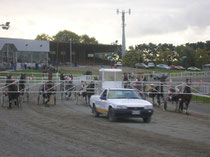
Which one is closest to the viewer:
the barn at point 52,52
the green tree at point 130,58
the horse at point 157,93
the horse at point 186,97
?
the horse at point 186,97

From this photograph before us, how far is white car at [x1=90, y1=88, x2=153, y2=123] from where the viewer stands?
15016 mm

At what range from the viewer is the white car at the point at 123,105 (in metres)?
15.0

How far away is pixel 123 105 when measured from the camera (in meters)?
15.0

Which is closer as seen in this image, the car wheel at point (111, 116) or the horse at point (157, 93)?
the car wheel at point (111, 116)

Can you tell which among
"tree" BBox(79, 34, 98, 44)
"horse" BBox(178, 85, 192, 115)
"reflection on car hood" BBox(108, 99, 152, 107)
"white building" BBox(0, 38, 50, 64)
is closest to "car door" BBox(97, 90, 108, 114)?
"reflection on car hood" BBox(108, 99, 152, 107)

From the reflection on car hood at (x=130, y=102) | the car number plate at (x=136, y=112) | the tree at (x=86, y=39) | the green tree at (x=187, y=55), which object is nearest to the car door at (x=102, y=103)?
the reflection on car hood at (x=130, y=102)

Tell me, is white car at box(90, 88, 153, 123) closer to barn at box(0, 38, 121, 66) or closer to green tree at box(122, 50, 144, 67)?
barn at box(0, 38, 121, 66)

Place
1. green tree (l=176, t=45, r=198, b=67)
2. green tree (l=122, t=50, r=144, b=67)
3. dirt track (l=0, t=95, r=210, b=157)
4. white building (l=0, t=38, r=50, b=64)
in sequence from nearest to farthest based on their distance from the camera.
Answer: dirt track (l=0, t=95, r=210, b=157) → white building (l=0, t=38, r=50, b=64) → green tree (l=122, t=50, r=144, b=67) → green tree (l=176, t=45, r=198, b=67)

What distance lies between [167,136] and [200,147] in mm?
2004

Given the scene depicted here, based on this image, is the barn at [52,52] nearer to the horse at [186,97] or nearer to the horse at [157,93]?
the horse at [157,93]

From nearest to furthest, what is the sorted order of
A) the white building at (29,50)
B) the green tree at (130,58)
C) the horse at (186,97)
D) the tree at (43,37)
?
the horse at (186,97), the white building at (29,50), the green tree at (130,58), the tree at (43,37)

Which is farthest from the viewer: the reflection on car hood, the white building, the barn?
the white building

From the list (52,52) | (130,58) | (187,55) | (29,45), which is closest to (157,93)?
(29,45)

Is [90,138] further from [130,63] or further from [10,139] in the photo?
[130,63]
